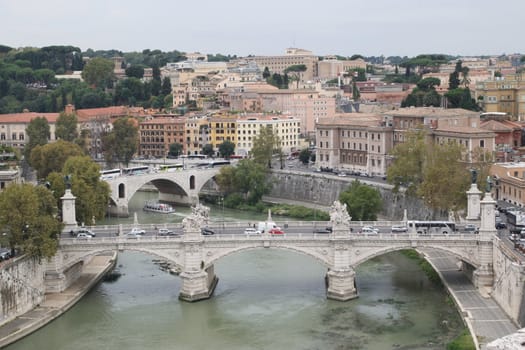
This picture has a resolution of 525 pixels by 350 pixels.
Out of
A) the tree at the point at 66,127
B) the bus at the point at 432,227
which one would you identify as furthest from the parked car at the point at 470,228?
the tree at the point at 66,127

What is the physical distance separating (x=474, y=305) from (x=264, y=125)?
41.6m

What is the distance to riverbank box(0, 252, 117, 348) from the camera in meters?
29.0

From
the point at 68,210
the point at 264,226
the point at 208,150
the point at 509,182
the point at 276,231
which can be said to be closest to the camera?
the point at 276,231

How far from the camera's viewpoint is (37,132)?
70.2 metres

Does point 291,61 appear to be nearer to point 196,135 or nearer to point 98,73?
point 98,73

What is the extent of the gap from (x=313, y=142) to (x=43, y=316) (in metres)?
47.1

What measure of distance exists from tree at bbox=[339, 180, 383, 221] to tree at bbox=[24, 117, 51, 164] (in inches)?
1174

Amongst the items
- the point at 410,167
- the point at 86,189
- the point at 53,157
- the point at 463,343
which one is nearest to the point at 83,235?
the point at 86,189

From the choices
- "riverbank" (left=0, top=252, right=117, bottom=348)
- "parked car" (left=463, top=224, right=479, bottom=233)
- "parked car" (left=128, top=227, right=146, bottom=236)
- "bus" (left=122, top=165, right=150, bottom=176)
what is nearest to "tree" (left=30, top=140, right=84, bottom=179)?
"bus" (left=122, top=165, right=150, bottom=176)

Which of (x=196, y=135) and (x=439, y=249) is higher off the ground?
(x=196, y=135)

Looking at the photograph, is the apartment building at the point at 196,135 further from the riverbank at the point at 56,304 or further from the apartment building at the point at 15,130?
the riverbank at the point at 56,304

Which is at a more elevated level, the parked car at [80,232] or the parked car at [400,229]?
the parked car at [80,232]

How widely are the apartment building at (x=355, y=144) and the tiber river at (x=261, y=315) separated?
20689 millimetres

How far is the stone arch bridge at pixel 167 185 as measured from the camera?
181ft
